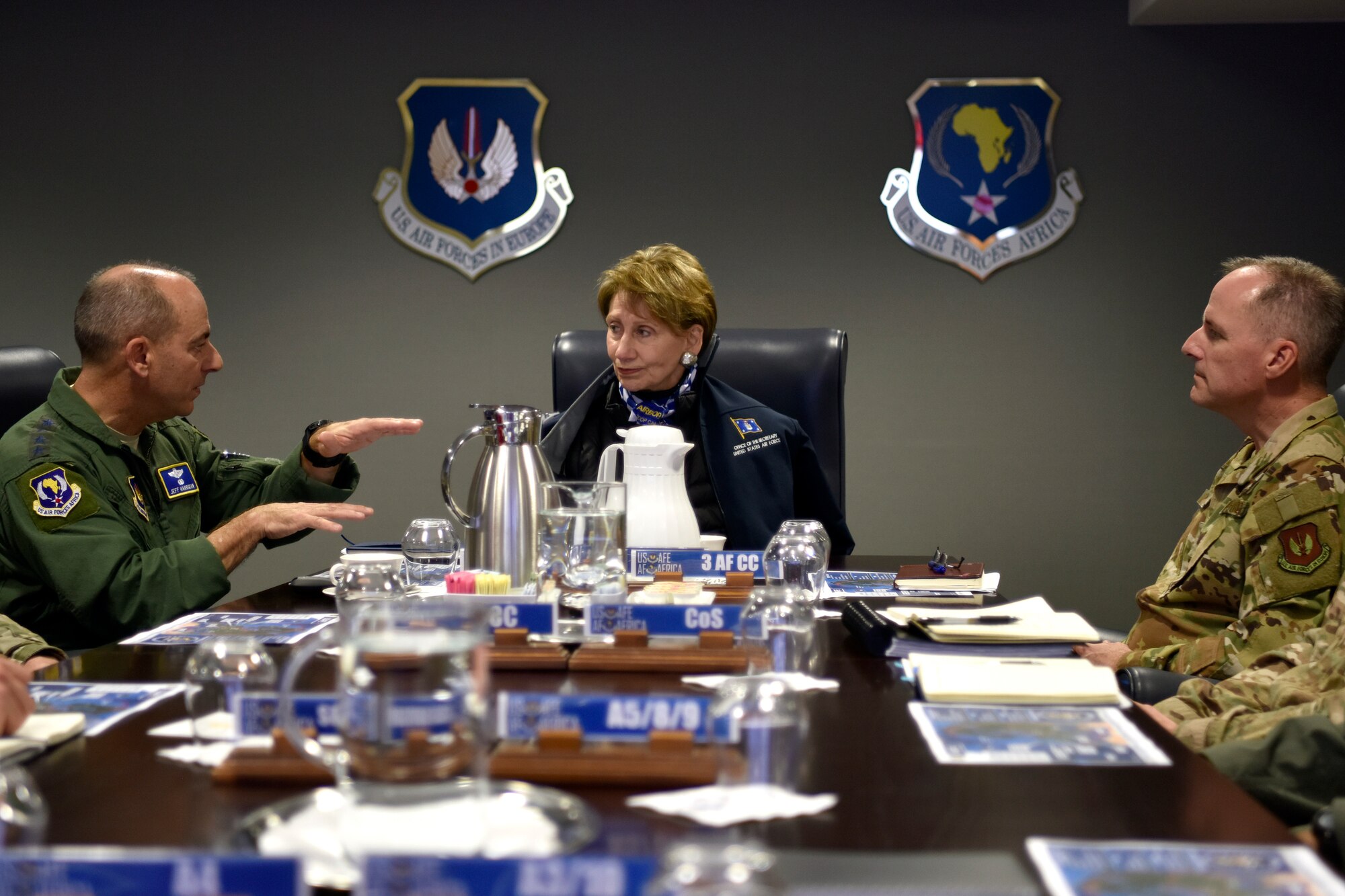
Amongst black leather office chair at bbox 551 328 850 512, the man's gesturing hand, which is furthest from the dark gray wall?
the man's gesturing hand

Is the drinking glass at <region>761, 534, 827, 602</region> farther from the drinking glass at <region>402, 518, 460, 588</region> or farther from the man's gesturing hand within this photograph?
the man's gesturing hand

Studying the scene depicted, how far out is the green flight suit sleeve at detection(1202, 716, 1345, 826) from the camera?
1127mm

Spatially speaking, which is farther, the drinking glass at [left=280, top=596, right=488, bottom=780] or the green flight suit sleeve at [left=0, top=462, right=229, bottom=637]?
the green flight suit sleeve at [left=0, top=462, right=229, bottom=637]

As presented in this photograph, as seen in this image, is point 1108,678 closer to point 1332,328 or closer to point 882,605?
point 882,605

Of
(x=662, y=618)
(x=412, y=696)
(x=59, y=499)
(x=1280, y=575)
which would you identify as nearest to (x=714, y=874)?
(x=412, y=696)

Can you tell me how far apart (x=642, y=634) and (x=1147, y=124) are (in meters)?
3.63

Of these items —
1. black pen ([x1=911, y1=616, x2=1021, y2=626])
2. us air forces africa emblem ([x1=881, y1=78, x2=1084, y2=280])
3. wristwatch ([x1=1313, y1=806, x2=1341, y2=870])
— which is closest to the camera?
wristwatch ([x1=1313, y1=806, x2=1341, y2=870])

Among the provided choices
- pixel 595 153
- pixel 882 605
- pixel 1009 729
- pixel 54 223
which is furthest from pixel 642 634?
pixel 54 223

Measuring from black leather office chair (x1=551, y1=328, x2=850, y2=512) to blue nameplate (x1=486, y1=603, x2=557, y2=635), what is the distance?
5.08 ft

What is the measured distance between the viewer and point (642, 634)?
137 centimetres

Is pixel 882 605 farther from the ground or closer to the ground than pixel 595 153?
closer to the ground

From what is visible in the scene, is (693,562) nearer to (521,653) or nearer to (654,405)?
(521,653)

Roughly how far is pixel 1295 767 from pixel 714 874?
81cm

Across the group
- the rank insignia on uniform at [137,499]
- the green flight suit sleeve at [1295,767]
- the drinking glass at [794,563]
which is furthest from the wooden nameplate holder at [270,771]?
the rank insignia on uniform at [137,499]
